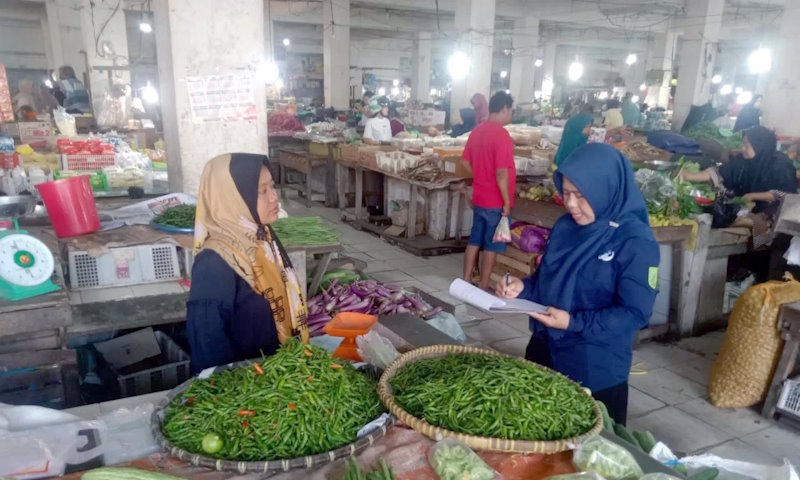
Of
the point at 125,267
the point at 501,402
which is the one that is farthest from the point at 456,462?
the point at 125,267

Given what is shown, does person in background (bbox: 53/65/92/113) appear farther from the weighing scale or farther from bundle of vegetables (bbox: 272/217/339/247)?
the weighing scale

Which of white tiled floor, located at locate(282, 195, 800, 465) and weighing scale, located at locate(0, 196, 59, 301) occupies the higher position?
weighing scale, located at locate(0, 196, 59, 301)

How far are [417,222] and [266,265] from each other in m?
5.86

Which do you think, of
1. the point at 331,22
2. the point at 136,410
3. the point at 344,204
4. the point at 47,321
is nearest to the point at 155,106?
the point at 344,204

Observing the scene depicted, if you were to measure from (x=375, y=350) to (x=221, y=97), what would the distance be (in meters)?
2.83

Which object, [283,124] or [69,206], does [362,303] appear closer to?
[69,206]

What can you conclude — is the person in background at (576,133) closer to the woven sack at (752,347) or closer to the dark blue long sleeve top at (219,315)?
the woven sack at (752,347)

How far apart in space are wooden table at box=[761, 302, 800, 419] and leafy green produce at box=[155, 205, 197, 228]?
3904 mm

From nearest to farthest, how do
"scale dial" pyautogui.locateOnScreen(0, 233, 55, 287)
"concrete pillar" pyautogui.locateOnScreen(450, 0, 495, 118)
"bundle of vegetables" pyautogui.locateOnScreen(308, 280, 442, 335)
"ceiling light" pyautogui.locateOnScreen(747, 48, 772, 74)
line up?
"scale dial" pyautogui.locateOnScreen(0, 233, 55, 287)
"bundle of vegetables" pyautogui.locateOnScreen(308, 280, 442, 335)
"concrete pillar" pyautogui.locateOnScreen(450, 0, 495, 118)
"ceiling light" pyautogui.locateOnScreen(747, 48, 772, 74)

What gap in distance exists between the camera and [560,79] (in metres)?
34.8

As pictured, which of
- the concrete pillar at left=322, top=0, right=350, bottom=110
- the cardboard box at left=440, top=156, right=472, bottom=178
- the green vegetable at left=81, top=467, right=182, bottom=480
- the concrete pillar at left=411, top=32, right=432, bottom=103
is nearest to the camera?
the green vegetable at left=81, top=467, right=182, bottom=480

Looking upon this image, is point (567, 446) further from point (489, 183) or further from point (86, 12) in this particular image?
point (86, 12)

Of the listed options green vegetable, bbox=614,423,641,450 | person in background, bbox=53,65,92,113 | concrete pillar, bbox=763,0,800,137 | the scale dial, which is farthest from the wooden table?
person in background, bbox=53,65,92,113

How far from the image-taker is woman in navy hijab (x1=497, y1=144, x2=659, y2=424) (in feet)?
7.87
